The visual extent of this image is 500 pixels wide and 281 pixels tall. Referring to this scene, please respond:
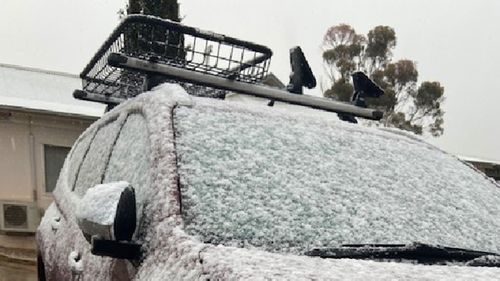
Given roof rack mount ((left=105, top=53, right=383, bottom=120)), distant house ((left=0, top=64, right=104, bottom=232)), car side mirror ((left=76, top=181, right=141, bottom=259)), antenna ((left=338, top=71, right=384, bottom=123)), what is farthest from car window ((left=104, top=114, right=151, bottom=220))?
distant house ((left=0, top=64, right=104, bottom=232))

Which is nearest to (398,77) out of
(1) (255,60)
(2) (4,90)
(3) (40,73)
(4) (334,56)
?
(4) (334,56)

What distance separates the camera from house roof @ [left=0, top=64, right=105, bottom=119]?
40.6 ft

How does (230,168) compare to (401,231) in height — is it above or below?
above

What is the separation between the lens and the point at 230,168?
2.14 meters

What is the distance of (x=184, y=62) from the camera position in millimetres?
3520

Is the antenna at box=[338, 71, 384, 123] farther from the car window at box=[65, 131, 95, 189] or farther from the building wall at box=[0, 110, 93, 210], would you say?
the building wall at box=[0, 110, 93, 210]

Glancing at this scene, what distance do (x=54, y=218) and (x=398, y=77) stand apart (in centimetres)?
2071

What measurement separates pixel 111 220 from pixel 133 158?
58cm

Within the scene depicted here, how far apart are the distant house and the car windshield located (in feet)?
33.4

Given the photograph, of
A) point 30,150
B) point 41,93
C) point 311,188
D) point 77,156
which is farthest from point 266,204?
point 41,93

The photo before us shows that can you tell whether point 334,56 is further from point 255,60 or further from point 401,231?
point 401,231

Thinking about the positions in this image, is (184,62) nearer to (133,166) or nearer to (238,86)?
(238,86)

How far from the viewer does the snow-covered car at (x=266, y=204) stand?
1.69 m

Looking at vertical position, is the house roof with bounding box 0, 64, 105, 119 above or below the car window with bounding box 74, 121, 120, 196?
below
